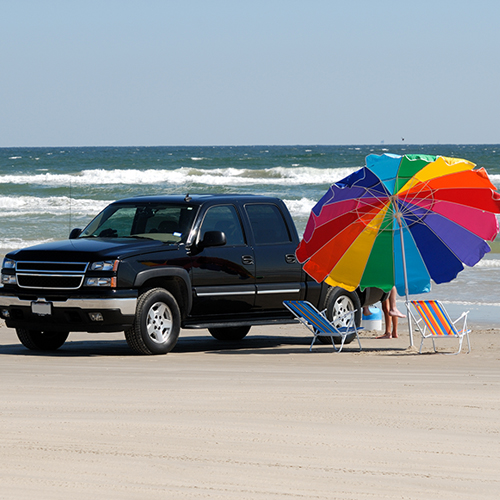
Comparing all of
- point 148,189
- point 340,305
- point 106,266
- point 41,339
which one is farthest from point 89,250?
point 148,189

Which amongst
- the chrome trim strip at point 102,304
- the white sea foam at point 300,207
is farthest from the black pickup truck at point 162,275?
the white sea foam at point 300,207

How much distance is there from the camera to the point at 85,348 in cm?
1041

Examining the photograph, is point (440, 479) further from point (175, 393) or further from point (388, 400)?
point (175, 393)

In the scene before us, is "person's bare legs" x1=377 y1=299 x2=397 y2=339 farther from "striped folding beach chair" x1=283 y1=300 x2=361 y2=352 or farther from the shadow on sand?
"striped folding beach chair" x1=283 y1=300 x2=361 y2=352

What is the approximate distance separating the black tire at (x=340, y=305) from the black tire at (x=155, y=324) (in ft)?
6.76

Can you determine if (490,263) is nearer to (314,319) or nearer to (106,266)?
(314,319)

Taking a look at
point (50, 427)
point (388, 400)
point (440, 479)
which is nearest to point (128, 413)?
point (50, 427)

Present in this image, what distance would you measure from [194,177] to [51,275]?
4987 cm

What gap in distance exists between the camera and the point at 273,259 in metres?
10.2

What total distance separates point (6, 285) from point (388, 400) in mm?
4766

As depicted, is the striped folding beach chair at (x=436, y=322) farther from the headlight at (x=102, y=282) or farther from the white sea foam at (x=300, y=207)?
the white sea foam at (x=300, y=207)

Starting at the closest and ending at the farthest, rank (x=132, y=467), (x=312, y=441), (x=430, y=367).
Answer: (x=132, y=467), (x=312, y=441), (x=430, y=367)

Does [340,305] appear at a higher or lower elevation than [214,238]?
lower

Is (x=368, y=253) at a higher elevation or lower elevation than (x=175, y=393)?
higher
